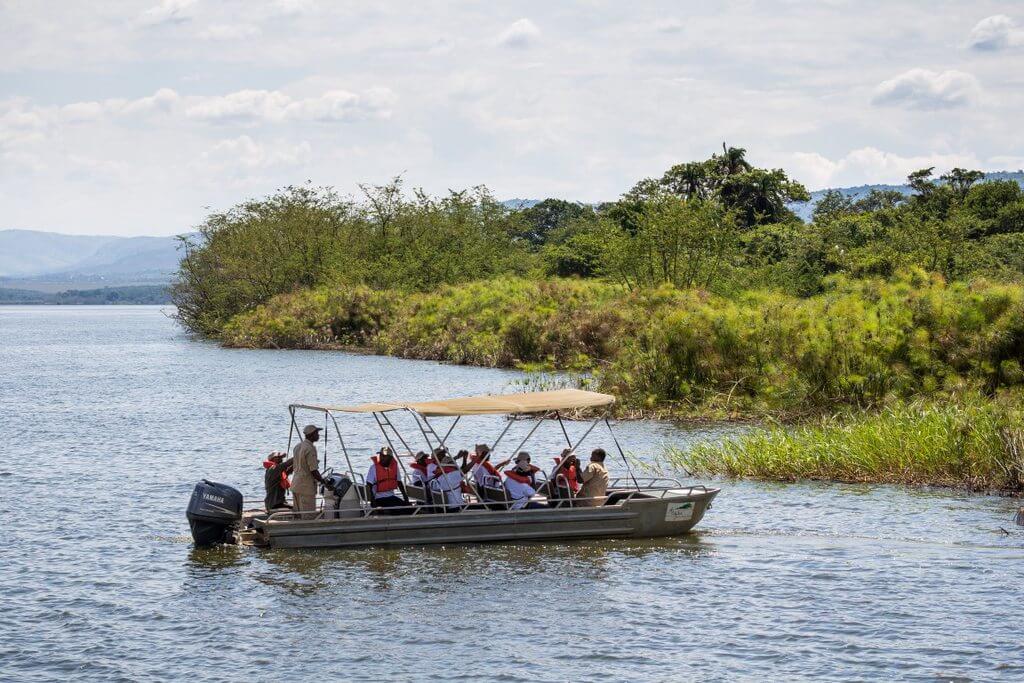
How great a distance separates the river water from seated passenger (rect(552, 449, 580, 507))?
1.21 m

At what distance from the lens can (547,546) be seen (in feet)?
77.2

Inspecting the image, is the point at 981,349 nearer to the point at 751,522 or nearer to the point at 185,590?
the point at 751,522

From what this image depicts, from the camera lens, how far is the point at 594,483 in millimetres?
24141

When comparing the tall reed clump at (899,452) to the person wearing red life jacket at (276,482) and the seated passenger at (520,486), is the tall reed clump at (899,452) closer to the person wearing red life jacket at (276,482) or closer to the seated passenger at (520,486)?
the seated passenger at (520,486)

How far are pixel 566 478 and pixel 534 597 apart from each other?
436 centimetres

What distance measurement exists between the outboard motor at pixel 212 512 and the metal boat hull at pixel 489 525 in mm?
607

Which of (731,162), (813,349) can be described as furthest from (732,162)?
(813,349)

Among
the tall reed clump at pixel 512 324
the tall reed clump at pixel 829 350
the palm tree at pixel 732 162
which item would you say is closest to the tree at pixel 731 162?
the palm tree at pixel 732 162

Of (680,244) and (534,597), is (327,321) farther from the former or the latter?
(534,597)

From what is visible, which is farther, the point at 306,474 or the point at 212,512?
the point at 306,474

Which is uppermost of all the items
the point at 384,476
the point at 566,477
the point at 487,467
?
the point at 487,467

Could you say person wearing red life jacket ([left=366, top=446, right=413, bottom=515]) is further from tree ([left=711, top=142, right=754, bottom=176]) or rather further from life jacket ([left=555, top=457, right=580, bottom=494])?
tree ([left=711, top=142, right=754, bottom=176])

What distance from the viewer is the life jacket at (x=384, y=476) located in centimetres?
2365

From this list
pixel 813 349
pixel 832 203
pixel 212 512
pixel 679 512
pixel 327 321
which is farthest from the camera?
pixel 832 203
